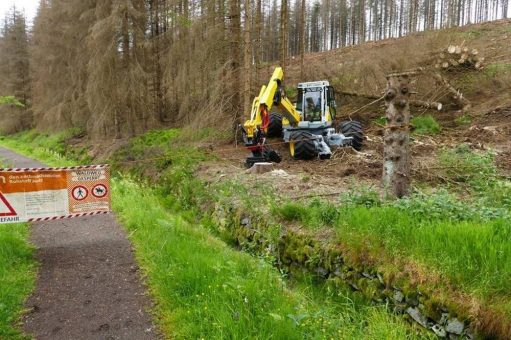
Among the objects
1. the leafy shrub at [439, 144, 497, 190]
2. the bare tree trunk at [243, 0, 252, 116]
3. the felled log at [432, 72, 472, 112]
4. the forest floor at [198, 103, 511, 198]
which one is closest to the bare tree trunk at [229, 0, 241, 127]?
the bare tree trunk at [243, 0, 252, 116]

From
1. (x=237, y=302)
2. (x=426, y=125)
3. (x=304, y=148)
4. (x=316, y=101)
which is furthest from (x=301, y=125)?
(x=237, y=302)

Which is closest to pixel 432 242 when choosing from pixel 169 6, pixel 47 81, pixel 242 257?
pixel 242 257

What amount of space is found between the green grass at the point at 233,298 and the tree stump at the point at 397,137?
133 cm

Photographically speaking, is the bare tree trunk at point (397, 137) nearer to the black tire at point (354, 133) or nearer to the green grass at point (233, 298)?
the green grass at point (233, 298)

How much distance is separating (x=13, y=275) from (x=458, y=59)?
20.2 m

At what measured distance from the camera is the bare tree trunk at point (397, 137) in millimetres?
6574

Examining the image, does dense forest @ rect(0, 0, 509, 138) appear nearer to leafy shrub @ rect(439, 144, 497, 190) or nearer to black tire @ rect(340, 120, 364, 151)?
black tire @ rect(340, 120, 364, 151)

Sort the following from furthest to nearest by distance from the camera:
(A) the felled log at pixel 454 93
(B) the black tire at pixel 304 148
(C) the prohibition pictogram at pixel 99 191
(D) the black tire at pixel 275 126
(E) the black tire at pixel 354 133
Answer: (A) the felled log at pixel 454 93
(D) the black tire at pixel 275 126
(E) the black tire at pixel 354 133
(B) the black tire at pixel 304 148
(C) the prohibition pictogram at pixel 99 191

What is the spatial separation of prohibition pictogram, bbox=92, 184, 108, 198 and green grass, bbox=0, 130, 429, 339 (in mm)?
1043

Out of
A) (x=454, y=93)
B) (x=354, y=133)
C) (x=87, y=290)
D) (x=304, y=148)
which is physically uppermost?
(x=454, y=93)

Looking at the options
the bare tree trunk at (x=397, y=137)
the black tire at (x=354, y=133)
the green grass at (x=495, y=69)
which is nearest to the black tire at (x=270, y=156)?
the black tire at (x=354, y=133)

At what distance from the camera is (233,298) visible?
4523 millimetres

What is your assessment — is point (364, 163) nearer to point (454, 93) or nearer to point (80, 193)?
point (80, 193)

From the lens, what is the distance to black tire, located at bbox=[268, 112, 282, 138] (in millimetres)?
15961
